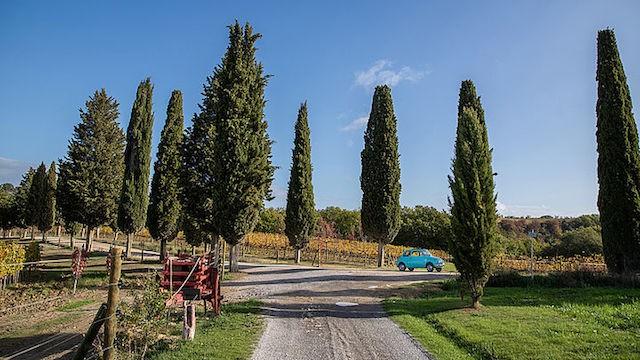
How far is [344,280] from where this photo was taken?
22.7 meters

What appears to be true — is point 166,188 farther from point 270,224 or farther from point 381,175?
point 270,224

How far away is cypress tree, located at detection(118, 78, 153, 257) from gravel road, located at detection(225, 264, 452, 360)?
11880 mm

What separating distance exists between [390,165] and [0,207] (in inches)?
2134

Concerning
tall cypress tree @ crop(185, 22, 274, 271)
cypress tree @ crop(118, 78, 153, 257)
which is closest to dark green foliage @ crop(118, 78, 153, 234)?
cypress tree @ crop(118, 78, 153, 257)

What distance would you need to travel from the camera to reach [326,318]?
13352mm

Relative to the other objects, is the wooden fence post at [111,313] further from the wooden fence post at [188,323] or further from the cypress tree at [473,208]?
the cypress tree at [473,208]

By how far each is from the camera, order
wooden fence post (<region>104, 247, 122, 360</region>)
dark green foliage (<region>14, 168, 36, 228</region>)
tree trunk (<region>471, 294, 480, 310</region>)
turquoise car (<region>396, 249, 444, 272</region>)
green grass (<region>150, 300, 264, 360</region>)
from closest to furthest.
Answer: wooden fence post (<region>104, 247, 122, 360</region>) < green grass (<region>150, 300, 264, 360</region>) < tree trunk (<region>471, 294, 480, 310</region>) < turquoise car (<region>396, 249, 444, 272</region>) < dark green foliage (<region>14, 168, 36, 228</region>)

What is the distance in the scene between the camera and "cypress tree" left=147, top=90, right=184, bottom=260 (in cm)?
2986

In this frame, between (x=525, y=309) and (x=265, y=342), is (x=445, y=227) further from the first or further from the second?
(x=265, y=342)

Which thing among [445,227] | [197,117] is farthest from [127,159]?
[445,227]

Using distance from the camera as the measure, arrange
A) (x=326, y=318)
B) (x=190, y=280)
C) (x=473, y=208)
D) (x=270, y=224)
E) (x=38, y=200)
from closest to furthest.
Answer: (x=190, y=280), (x=326, y=318), (x=473, y=208), (x=38, y=200), (x=270, y=224)

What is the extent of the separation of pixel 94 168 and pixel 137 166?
345 centimetres

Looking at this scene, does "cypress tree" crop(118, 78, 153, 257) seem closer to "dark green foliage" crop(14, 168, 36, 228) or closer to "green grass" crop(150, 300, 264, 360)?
"green grass" crop(150, 300, 264, 360)

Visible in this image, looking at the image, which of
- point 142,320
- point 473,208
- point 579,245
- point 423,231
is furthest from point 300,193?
point 579,245
